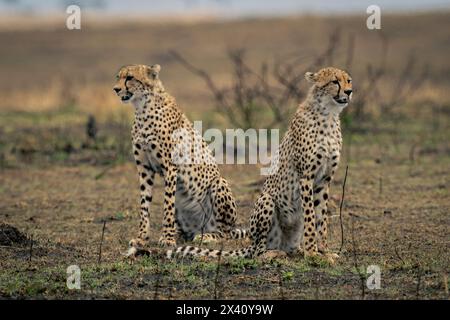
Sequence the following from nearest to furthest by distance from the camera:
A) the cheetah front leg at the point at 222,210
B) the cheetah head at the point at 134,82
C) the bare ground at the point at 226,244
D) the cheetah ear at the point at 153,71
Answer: the bare ground at the point at 226,244, the cheetah head at the point at 134,82, the cheetah ear at the point at 153,71, the cheetah front leg at the point at 222,210

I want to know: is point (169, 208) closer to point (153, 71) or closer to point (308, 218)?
point (153, 71)

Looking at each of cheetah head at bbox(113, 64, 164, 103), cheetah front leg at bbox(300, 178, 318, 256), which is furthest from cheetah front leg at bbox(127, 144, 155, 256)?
cheetah front leg at bbox(300, 178, 318, 256)

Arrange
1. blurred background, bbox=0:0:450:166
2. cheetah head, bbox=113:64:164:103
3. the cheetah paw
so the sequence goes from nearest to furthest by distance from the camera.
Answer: the cheetah paw → cheetah head, bbox=113:64:164:103 → blurred background, bbox=0:0:450:166

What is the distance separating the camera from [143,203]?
23.2ft

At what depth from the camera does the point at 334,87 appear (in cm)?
633

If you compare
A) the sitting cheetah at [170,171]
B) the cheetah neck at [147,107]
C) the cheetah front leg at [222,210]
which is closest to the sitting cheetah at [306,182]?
the sitting cheetah at [170,171]

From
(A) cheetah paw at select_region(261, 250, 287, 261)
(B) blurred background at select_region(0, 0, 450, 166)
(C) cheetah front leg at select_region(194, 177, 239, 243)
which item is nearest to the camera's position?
(A) cheetah paw at select_region(261, 250, 287, 261)

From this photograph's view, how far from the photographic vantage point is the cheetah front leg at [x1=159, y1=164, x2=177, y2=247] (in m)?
7.03

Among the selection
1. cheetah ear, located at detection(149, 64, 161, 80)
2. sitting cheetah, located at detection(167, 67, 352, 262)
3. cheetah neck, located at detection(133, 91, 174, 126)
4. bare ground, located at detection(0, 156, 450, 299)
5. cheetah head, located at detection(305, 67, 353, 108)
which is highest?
cheetah ear, located at detection(149, 64, 161, 80)

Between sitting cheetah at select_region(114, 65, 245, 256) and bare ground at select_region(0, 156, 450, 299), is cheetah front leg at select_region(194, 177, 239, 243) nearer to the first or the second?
sitting cheetah at select_region(114, 65, 245, 256)

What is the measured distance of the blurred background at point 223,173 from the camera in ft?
19.0

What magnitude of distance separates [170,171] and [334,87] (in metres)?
1.43

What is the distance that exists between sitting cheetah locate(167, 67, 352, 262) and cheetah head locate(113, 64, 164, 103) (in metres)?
1.19

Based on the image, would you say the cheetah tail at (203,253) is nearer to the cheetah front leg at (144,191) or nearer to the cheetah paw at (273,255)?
the cheetah paw at (273,255)
